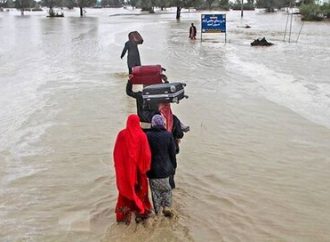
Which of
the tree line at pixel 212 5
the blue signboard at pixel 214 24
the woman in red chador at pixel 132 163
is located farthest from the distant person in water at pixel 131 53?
the tree line at pixel 212 5

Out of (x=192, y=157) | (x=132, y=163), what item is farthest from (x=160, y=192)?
(x=192, y=157)

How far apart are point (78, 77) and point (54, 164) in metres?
9.17

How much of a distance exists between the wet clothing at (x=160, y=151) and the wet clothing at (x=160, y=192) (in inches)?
4.1

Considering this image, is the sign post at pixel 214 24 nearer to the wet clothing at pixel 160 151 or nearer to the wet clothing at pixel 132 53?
the wet clothing at pixel 132 53

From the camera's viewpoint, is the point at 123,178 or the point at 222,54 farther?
the point at 222,54

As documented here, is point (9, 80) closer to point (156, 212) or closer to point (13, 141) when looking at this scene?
point (13, 141)

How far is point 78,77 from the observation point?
674 inches

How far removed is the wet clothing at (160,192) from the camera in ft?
18.2

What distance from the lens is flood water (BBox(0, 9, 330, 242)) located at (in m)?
6.10

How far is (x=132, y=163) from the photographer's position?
5.21 metres

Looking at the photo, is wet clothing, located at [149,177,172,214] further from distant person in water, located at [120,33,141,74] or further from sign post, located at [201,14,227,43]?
sign post, located at [201,14,227,43]

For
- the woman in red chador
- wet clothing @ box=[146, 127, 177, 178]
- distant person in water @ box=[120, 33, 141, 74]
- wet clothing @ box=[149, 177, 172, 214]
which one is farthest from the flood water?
distant person in water @ box=[120, 33, 141, 74]

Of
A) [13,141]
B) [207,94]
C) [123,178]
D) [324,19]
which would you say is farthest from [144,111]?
[324,19]

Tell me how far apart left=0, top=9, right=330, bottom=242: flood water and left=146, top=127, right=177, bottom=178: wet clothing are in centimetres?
71
